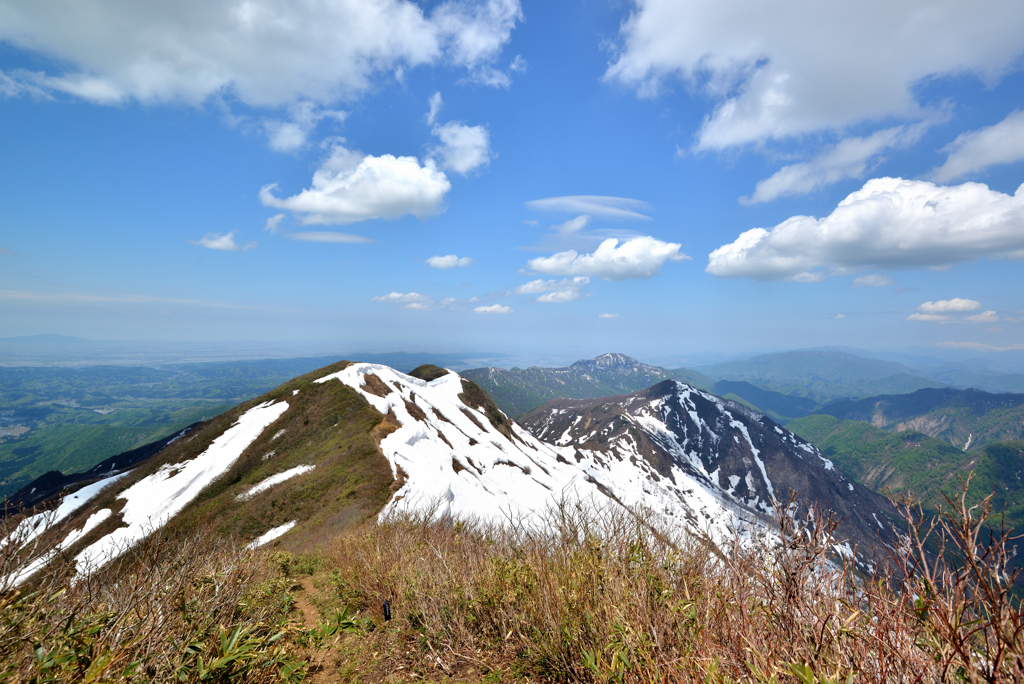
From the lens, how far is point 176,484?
1650 inches

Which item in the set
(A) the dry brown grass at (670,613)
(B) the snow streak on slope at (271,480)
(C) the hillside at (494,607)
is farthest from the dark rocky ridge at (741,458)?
(A) the dry brown grass at (670,613)

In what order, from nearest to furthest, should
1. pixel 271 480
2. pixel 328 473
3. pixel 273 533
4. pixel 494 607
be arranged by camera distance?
pixel 494 607 < pixel 273 533 < pixel 328 473 < pixel 271 480

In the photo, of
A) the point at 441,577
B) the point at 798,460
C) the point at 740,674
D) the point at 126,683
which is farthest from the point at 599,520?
the point at 798,460

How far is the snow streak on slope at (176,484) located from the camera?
3662 centimetres

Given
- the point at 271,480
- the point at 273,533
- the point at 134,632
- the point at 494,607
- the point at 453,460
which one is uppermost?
the point at 134,632

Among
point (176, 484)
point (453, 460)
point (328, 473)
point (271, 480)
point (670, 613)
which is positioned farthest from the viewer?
point (453, 460)

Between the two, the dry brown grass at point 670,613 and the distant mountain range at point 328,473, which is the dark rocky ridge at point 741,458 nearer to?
the distant mountain range at point 328,473

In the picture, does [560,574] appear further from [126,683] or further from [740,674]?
[126,683]

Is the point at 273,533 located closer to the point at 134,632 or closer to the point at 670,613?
the point at 134,632

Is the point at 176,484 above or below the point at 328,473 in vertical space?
below

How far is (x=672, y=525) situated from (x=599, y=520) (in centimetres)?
281

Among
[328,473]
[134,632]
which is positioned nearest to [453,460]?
[328,473]

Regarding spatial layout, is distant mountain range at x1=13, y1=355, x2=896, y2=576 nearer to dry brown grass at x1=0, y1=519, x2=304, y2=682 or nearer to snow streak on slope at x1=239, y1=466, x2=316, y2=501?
snow streak on slope at x1=239, y1=466, x2=316, y2=501

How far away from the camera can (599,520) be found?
9094 mm
